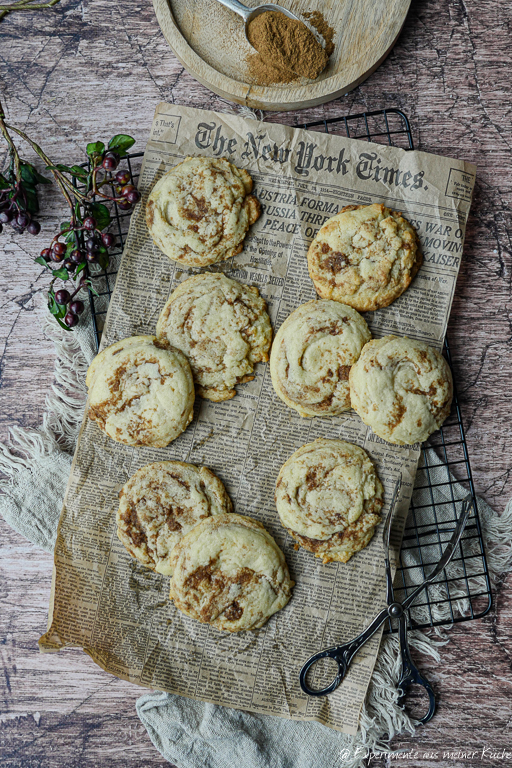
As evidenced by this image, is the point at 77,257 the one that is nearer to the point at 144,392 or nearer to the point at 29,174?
the point at 29,174

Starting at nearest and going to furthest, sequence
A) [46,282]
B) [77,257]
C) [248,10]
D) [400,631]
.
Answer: [400,631]
[77,257]
[248,10]
[46,282]

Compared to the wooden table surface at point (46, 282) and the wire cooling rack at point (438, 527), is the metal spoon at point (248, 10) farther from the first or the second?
the wire cooling rack at point (438, 527)

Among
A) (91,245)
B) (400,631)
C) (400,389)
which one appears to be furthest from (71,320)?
(400,631)

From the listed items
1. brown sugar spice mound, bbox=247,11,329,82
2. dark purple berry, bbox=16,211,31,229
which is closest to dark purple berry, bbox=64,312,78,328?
dark purple berry, bbox=16,211,31,229

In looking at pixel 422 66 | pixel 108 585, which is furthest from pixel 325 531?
pixel 422 66

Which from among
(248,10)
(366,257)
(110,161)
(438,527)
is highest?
(248,10)

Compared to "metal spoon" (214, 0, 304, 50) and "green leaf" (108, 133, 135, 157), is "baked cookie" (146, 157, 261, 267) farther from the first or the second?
"metal spoon" (214, 0, 304, 50)

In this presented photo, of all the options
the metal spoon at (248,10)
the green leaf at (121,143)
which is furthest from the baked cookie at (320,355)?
the metal spoon at (248,10)
